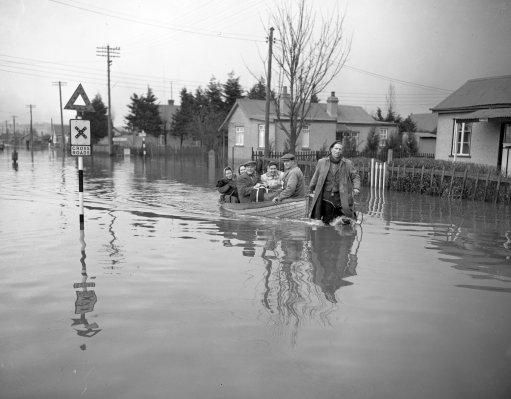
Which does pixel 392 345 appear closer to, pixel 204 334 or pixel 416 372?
pixel 416 372

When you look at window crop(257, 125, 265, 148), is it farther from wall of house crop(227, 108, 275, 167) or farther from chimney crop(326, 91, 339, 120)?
chimney crop(326, 91, 339, 120)

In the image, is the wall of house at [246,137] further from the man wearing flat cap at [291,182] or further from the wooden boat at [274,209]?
the man wearing flat cap at [291,182]

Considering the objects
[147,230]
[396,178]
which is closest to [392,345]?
[147,230]

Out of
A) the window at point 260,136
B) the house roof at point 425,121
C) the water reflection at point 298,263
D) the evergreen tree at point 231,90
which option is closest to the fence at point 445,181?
the water reflection at point 298,263

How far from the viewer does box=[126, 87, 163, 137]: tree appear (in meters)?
68.2

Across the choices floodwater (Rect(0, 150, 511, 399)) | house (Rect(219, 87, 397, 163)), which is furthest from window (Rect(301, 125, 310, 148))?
floodwater (Rect(0, 150, 511, 399))

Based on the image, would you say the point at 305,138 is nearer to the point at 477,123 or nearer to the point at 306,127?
the point at 306,127

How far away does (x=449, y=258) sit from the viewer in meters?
8.54

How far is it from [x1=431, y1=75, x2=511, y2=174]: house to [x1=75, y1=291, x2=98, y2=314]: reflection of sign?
2052 centimetres

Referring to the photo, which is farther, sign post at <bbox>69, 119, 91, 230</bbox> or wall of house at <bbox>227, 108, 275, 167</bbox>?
wall of house at <bbox>227, 108, 275, 167</bbox>

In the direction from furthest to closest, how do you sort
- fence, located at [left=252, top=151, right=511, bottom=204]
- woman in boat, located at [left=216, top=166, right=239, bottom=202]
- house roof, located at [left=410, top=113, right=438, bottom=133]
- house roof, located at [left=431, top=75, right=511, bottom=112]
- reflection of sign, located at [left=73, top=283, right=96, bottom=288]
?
house roof, located at [left=410, top=113, right=438, bottom=133] → house roof, located at [left=431, top=75, right=511, bottom=112] → fence, located at [left=252, top=151, right=511, bottom=204] → woman in boat, located at [left=216, top=166, right=239, bottom=202] → reflection of sign, located at [left=73, top=283, right=96, bottom=288]

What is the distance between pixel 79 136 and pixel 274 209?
467 centimetres

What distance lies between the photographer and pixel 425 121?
71375 millimetres

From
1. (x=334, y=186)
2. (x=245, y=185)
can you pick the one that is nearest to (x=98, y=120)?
(x=245, y=185)
